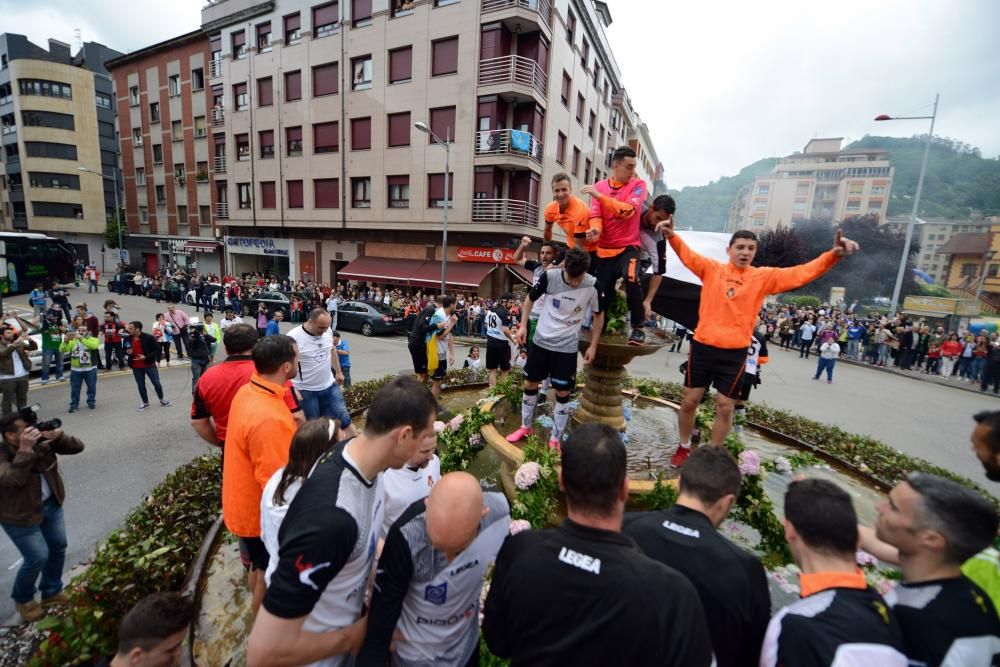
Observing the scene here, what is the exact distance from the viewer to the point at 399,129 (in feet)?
79.3

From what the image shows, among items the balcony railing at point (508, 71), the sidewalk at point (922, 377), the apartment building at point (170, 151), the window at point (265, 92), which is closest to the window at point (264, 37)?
the window at point (265, 92)

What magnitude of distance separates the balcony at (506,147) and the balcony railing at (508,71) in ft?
7.51

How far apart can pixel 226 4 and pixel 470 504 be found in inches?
1558

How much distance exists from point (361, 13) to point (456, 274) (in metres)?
15.3

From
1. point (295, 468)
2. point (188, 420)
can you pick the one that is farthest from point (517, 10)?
point (295, 468)

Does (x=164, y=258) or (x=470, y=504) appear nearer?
(x=470, y=504)

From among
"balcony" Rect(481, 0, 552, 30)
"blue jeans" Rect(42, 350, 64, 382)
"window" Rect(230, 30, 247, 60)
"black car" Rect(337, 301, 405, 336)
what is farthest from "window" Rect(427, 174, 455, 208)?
"window" Rect(230, 30, 247, 60)

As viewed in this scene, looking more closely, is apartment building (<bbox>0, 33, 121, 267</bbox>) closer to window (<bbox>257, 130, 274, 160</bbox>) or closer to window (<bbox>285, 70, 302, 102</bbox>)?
window (<bbox>257, 130, 274, 160</bbox>)

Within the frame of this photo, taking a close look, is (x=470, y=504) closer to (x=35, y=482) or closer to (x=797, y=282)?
(x=797, y=282)

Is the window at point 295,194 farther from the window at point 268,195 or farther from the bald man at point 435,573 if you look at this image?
the bald man at point 435,573

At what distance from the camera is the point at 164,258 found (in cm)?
3844

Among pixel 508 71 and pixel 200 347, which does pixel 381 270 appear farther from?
pixel 200 347

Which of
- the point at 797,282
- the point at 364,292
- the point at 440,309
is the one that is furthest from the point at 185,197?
the point at 797,282

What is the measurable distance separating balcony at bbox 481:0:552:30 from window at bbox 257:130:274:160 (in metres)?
15.7
